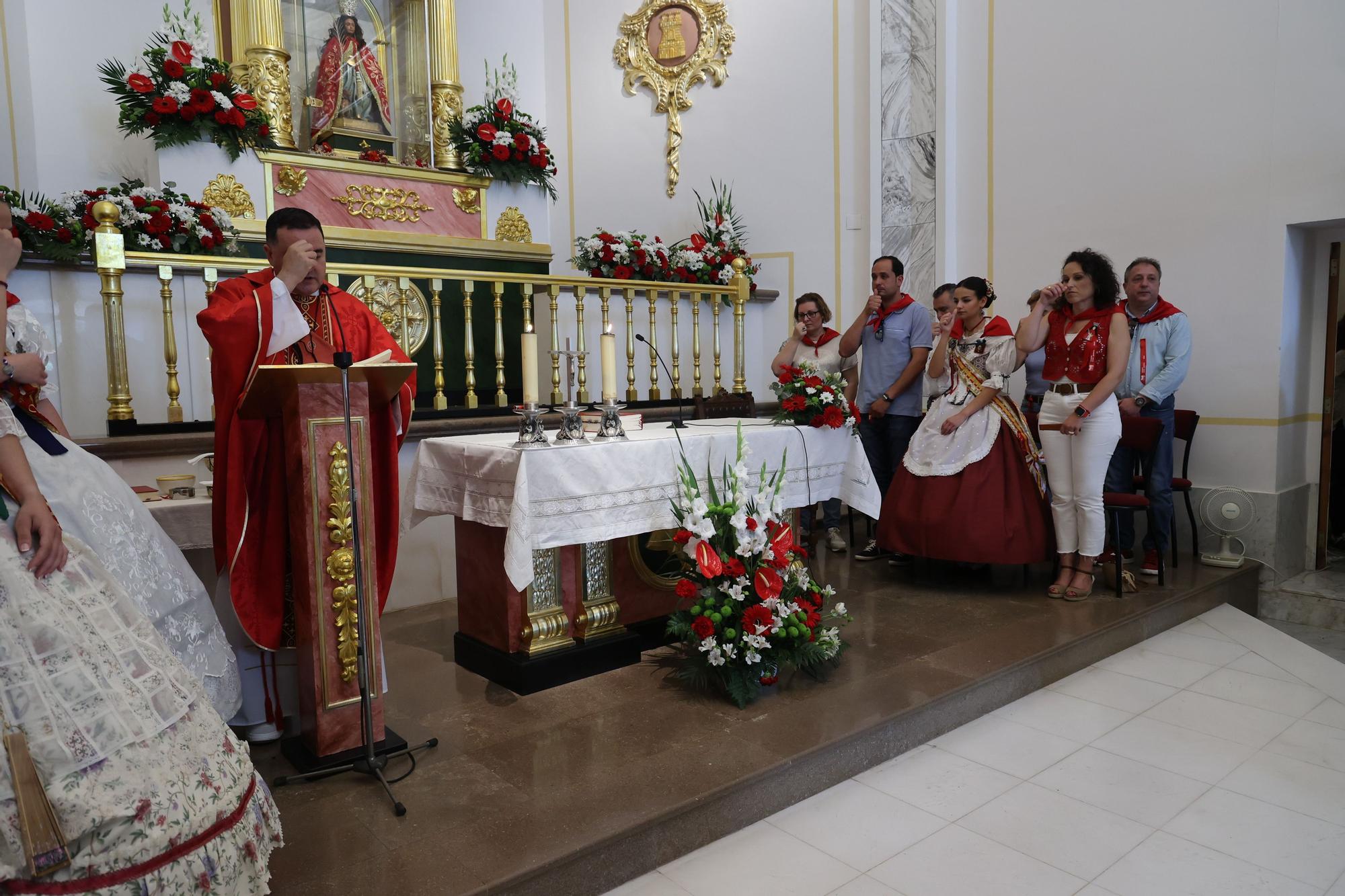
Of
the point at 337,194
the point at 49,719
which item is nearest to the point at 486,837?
the point at 49,719

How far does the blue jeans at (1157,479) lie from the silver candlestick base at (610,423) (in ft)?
10.3

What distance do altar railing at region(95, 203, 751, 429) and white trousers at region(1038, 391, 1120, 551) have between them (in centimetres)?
209

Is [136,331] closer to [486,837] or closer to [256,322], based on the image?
[256,322]

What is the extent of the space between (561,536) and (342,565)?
2.74 ft

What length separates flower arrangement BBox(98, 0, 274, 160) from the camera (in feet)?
16.4

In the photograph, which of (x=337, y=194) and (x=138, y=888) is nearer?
(x=138, y=888)

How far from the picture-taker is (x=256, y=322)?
9.23 feet

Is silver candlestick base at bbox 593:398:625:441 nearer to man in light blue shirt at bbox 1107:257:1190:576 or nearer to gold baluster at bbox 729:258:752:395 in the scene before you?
gold baluster at bbox 729:258:752:395

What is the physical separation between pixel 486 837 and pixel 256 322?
1669 mm

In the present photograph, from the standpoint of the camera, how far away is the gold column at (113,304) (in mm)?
4012

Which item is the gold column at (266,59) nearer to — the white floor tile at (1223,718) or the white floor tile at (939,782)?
the white floor tile at (939,782)

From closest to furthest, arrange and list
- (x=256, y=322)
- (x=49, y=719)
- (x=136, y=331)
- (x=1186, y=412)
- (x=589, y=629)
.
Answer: (x=49, y=719)
(x=256, y=322)
(x=589, y=629)
(x=136, y=331)
(x=1186, y=412)

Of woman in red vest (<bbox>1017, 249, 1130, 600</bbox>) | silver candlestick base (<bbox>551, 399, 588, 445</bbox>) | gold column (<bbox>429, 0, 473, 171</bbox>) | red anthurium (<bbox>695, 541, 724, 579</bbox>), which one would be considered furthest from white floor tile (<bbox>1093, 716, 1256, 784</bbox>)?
gold column (<bbox>429, 0, 473, 171</bbox>)

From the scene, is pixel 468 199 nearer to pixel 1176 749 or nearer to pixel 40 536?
pixel 40 536
